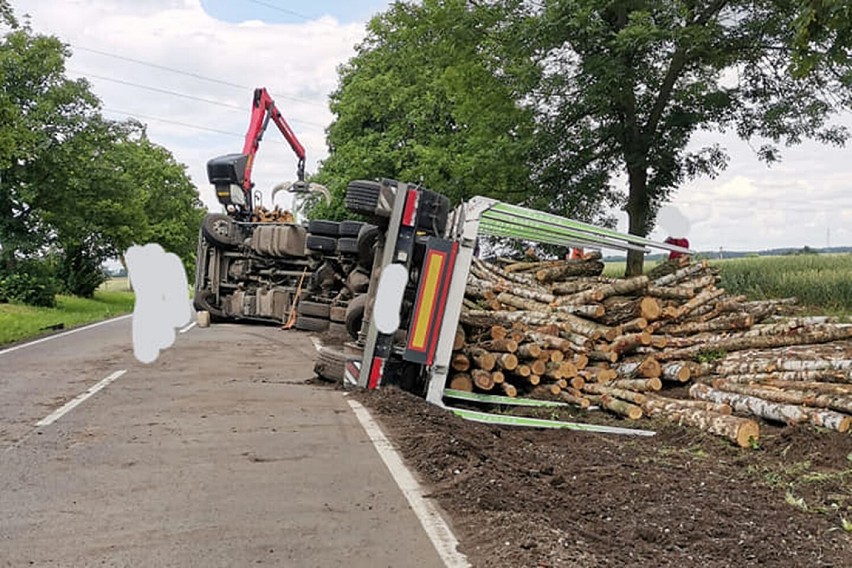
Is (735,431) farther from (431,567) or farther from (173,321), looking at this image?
(173,321)

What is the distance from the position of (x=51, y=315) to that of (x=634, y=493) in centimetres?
2486

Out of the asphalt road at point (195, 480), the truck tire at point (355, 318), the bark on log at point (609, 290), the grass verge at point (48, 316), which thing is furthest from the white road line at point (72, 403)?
the grass verge at point (48, 316)

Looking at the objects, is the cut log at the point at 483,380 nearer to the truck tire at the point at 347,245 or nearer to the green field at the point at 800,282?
the green field at the point at 800,282

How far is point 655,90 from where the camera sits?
17812 mm

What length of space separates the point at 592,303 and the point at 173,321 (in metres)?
7.60

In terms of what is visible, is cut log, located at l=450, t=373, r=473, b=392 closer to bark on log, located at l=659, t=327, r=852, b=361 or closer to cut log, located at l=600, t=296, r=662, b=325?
cut log, located at l=600, t=296, r=662, b=325

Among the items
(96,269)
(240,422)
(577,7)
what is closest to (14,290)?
(96,269)

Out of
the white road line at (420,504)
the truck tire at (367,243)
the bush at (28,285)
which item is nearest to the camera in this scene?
the white road line at (420,504)

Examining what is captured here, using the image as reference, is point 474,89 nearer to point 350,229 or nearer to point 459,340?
point 350,229

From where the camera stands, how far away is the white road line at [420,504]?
169 inches

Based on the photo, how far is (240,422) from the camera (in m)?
7.63

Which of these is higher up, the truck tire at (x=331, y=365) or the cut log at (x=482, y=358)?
the cut log at (x=482, y=358)

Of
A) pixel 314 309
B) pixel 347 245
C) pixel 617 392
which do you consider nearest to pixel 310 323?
pixel 314 309

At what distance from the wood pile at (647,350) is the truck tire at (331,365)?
1.49m
